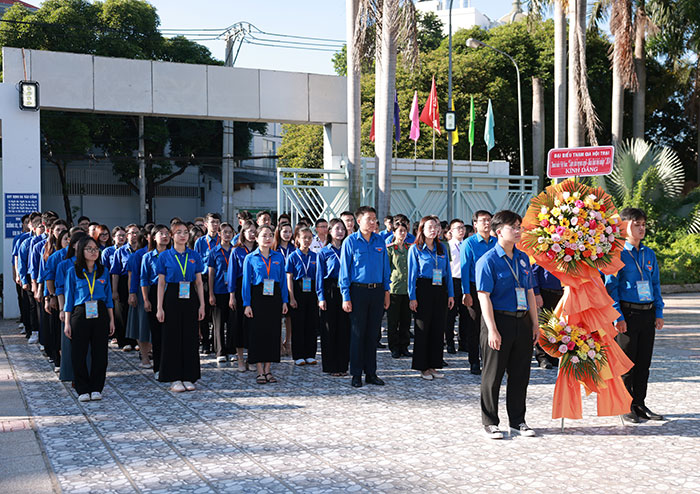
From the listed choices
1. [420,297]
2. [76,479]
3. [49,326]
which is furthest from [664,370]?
[49,326]

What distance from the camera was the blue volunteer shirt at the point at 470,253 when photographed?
8.66 meters

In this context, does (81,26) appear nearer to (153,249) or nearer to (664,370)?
(153,249)

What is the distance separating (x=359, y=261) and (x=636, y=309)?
3070 millimetres

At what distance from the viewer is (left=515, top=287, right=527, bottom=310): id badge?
619 centimetres

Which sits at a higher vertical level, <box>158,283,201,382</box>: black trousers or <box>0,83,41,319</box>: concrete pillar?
<box>0,83,41,319</box>: concrete pillar

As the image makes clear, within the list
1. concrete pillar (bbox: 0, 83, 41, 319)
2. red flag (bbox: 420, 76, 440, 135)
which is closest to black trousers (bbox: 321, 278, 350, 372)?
concrete pillar (bbox: 0, 83, 41, 319)

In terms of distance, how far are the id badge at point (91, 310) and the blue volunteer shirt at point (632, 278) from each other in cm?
521

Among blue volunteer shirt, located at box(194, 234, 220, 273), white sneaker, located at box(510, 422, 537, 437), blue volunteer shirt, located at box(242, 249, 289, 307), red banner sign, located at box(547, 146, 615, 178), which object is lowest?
white sneaker, located at box(510, 422, 537, 437)

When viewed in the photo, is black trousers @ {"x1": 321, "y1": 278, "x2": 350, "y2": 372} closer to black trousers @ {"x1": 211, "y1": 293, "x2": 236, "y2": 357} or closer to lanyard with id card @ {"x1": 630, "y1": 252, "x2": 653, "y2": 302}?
black trousers @ {"x1": 211, "y1": 293, "x2": 236, "y2": 357}

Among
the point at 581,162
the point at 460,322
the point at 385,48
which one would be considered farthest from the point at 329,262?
the point at 385,48

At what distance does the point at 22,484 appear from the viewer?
5062 mm

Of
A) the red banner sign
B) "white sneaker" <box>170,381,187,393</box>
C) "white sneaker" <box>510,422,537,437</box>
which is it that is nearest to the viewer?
"white sneaker" <box>510,422,537,437</box>

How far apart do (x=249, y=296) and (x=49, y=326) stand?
3.12 meters

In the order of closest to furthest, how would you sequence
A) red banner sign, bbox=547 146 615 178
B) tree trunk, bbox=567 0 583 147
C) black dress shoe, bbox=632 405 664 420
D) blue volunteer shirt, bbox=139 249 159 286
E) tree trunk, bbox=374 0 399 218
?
black dress shoe, bbox=632 405 664 420, blue volunteer shirt, bbox=139 249 159 286, red banner sign, bbox=547 146 615 178, tree trunk, bbox=374 0 399 218, tree trunk, bbox=567 0 583 147
